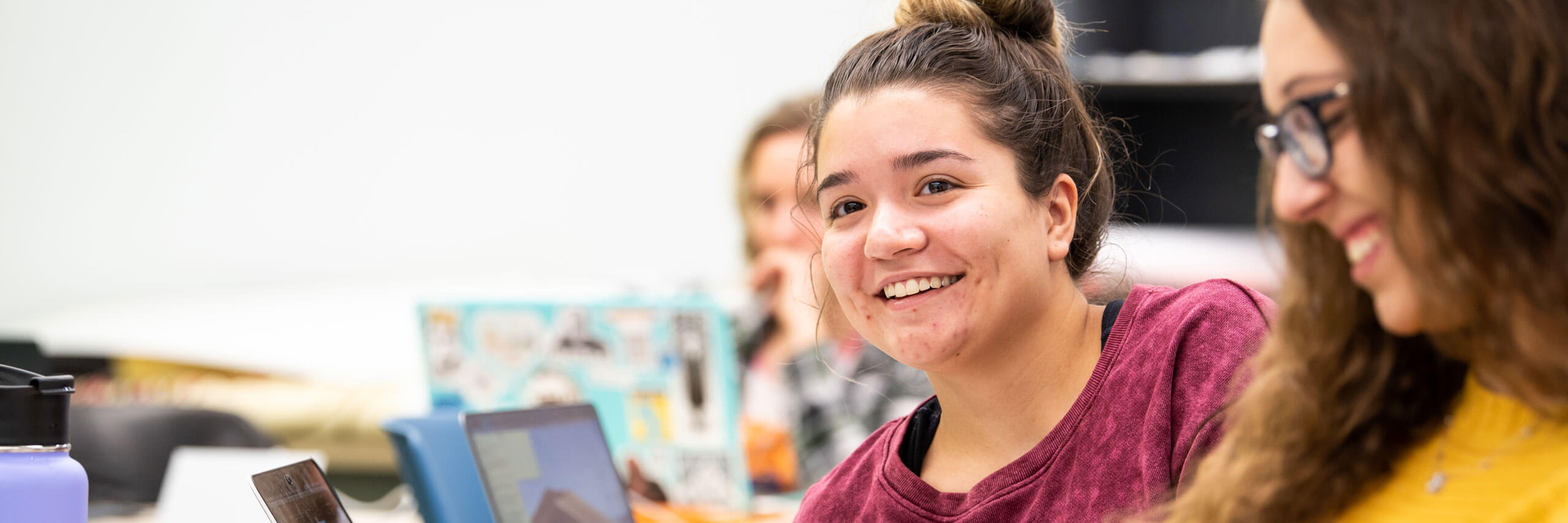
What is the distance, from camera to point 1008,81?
47.1 inches

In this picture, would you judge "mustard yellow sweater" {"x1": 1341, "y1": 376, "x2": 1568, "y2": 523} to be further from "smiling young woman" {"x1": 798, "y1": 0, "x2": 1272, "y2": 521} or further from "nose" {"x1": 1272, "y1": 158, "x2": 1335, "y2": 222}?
"smiling young woman" {"x1": 798, "y1": 0, "x2": 1272, "y2": 521}

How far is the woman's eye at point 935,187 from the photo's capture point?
1.14 m

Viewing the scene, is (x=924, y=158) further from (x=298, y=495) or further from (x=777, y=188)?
(x=777, y=188)

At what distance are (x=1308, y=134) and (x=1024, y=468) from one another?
575 mm

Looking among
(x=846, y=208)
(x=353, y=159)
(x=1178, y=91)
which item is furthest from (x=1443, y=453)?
(x=353, y=159)

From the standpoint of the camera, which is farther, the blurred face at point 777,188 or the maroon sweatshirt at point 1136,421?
the blurred face at point 777,188

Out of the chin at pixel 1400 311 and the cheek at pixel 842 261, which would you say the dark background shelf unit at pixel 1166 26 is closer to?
the cheek at pixel 842 261

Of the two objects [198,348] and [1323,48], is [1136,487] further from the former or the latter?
[198,348]

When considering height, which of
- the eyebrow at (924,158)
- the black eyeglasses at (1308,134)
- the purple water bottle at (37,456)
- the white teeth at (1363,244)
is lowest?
the purple water bottle at (37,456)

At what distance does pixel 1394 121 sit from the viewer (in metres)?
0.56

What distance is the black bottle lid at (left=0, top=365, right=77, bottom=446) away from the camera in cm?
94

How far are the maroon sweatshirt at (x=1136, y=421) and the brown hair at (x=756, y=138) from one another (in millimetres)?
1263

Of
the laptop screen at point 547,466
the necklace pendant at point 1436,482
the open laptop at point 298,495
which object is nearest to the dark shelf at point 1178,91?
the laptop screen at point 547,466

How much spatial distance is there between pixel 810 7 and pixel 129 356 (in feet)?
6.29
